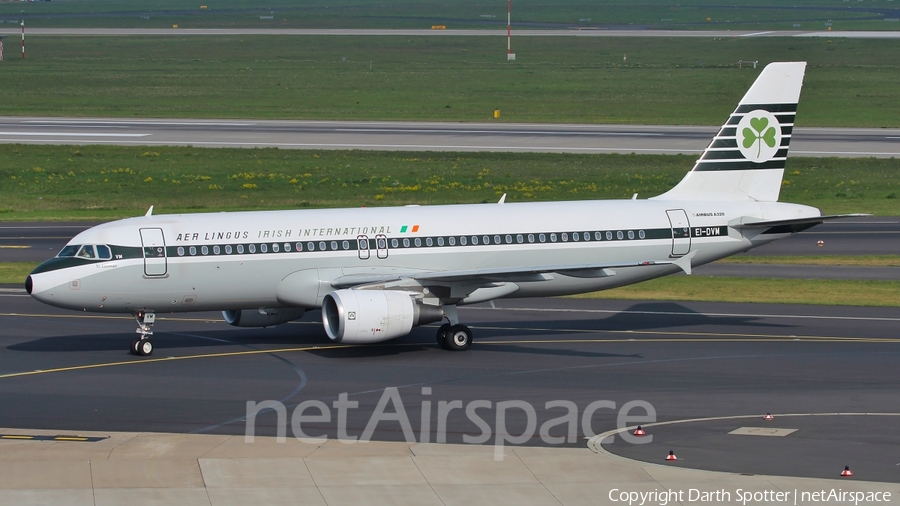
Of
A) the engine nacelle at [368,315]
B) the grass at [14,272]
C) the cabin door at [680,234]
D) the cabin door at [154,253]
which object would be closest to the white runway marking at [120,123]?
the grass at [14,272]

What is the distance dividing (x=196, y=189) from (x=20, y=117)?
4299 centimetres

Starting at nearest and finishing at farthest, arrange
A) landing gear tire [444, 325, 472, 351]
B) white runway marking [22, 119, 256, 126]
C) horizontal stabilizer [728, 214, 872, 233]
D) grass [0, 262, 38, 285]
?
landing gear tire [444, 325, 472, 351] → horizontal stabilizer [728, 214, 872, 233] → grass [0, 262, 38, 285] → white runway marking [22, 119, 256, 126]

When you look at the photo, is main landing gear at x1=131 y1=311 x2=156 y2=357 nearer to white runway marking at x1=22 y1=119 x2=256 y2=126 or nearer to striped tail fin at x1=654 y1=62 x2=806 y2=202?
striped tail fin at x1=654 y1=62 x2=806 y2=202

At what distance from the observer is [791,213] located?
133ft

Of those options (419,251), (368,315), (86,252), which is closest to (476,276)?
(419,251)

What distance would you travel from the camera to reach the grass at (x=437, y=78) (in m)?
115

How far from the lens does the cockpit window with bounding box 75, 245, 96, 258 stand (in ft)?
114

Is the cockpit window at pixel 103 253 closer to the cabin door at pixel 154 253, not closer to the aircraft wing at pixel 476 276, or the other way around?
the cabin door at pixel 154 253

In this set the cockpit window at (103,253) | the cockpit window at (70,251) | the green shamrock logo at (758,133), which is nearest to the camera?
the cockpit window at (103,253)

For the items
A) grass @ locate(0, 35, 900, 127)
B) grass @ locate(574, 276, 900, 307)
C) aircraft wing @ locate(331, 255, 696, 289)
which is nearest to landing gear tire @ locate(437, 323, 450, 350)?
aircraft wing @ locate(331, 255, 696, 289)

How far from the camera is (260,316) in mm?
38031
